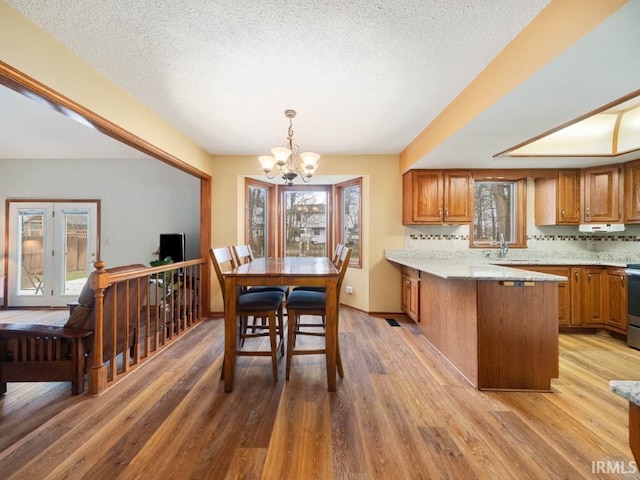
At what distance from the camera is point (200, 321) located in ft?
12.0

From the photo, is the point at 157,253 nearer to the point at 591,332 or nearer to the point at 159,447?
the point at 159,447

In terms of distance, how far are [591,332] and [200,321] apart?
491 centimetres

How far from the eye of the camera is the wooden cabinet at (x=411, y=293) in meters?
3.24

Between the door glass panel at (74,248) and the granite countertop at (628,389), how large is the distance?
5.99 m

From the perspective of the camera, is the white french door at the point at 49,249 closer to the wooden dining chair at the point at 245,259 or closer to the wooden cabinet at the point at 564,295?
the wooden dining chair at the point at 245,259

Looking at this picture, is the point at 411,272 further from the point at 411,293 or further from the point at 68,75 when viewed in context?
the point at 68,75

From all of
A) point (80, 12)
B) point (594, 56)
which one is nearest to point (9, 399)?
point (80, 12)

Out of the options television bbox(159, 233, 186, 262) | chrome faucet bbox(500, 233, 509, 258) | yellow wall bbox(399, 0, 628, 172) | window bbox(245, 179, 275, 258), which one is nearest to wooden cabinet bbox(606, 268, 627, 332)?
chrome faucet bbox(500, 233, 509, 258)

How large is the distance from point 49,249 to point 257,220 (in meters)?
3.49

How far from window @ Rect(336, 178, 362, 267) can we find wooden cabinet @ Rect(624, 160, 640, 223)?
3.12m

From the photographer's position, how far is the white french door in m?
4.43

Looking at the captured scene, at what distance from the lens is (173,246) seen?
4230 millimetres

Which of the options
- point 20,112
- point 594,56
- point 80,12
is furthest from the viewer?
point 20,112

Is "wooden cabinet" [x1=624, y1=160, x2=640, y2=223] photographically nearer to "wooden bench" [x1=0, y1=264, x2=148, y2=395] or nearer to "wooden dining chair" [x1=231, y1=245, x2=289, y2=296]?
"wooden dining chair" [x1=231, y1=245, x2=289, y2=296]
